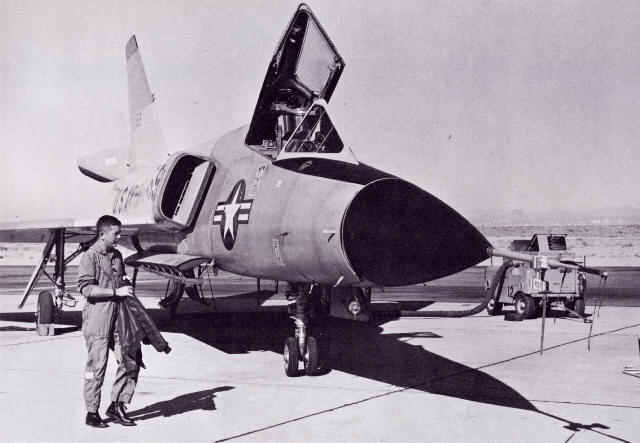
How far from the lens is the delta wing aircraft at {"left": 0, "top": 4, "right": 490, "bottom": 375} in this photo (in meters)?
5.32

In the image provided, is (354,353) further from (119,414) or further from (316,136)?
(119,414)

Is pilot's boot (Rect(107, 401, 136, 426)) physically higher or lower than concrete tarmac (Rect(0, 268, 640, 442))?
higher

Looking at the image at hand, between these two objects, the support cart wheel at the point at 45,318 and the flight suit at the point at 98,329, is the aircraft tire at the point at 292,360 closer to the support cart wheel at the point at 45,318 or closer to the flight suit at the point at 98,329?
the flight suit at the point at 98,329

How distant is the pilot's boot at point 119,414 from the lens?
5098 millimetres

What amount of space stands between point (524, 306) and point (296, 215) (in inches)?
316

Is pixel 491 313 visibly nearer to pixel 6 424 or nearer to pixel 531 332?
pixel 531 332

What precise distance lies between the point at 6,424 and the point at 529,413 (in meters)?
4.07

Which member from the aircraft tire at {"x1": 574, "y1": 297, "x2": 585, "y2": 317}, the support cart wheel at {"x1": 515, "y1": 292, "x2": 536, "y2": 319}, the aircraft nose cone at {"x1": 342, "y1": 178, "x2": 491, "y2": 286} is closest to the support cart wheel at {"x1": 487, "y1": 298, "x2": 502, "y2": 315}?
the support cart wheel at {"x1": 515, "y1": 292, "x2": 536, "y2": 319}

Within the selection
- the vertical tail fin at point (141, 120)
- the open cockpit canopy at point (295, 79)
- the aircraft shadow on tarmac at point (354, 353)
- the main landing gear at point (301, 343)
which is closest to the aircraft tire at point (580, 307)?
the aircraft shadow on tarmac at point (354, 353)

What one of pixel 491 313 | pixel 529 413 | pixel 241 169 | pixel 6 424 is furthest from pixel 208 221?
pixel 491 313

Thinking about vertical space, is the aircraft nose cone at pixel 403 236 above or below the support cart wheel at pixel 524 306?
above

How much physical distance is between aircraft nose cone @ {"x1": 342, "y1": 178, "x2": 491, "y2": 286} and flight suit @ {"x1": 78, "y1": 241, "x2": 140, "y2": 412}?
1821 millimetres

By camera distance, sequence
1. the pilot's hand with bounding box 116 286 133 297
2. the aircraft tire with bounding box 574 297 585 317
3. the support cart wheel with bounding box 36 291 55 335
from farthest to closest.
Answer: the aircraft tire with bounding box 574 297 585 317
the support cart wheel with bounding box 36 291 55 335
the pilot's hand with bounding box 116 286 133 297

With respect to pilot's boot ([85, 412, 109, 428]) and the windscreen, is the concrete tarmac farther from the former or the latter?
the windscreen
